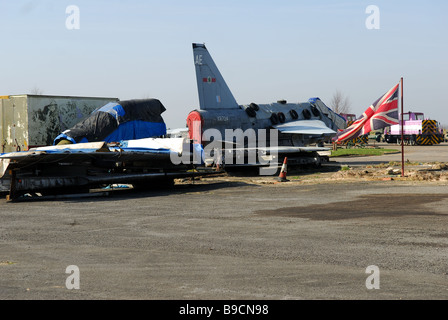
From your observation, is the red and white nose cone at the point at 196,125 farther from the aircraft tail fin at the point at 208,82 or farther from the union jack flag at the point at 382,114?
the union jack flag at the point at 382,114

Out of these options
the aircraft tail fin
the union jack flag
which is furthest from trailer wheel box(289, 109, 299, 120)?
the aircraft tail fin

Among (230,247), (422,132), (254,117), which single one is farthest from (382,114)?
(422,132)

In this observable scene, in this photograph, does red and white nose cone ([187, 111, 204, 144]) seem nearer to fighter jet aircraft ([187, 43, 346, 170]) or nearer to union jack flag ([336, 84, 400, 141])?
fighter jet aircraft ([187, 43, 346, 170])

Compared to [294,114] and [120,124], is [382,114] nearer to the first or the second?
[294,114]

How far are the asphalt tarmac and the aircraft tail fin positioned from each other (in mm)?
10226

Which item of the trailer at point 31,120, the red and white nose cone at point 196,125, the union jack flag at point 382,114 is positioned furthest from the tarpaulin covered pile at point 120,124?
the union jack flag at point 382,114

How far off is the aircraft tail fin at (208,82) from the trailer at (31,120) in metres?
6.57

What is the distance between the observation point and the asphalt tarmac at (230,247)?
21.9 feet

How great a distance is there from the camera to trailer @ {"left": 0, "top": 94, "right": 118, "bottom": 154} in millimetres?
20484

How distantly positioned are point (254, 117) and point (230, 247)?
742 inches

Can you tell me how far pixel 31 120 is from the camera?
20.5 meters

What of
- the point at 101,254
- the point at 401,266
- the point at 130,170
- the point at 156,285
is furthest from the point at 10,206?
the point at 401,266

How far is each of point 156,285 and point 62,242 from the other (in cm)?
358
